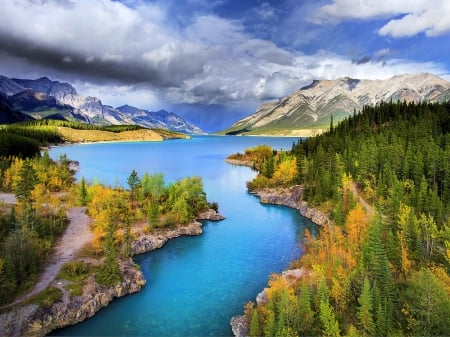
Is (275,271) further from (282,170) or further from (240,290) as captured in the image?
(282,170)

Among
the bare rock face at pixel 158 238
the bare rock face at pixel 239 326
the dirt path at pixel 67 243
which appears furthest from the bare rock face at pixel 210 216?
the bare rock face at pixel 239 326

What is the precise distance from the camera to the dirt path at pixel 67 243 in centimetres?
4993

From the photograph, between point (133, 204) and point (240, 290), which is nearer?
point (240, 290)

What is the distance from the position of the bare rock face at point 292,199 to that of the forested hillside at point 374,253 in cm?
257

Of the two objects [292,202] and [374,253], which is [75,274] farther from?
[292,202]

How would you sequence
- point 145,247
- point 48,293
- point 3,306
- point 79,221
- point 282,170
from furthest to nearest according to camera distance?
point 282,170, point 79,221, point 145,247, point 48,293, point 3,306

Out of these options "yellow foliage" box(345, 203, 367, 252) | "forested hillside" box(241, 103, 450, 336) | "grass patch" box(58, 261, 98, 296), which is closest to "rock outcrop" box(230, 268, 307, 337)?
"forested hillside" box(241, 103, 450, 336)

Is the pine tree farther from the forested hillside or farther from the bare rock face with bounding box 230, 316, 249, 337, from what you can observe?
the bare rock face with bounding box 230, 316, 249, 337

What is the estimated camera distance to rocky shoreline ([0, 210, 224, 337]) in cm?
4131

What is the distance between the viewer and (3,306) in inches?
1704

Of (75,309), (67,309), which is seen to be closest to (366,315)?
(75,309)

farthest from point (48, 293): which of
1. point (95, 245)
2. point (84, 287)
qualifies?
point (95, 245)

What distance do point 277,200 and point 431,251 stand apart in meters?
60.8

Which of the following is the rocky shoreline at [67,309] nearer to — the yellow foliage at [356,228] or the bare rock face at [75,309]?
the bare rock face at [75,309]
